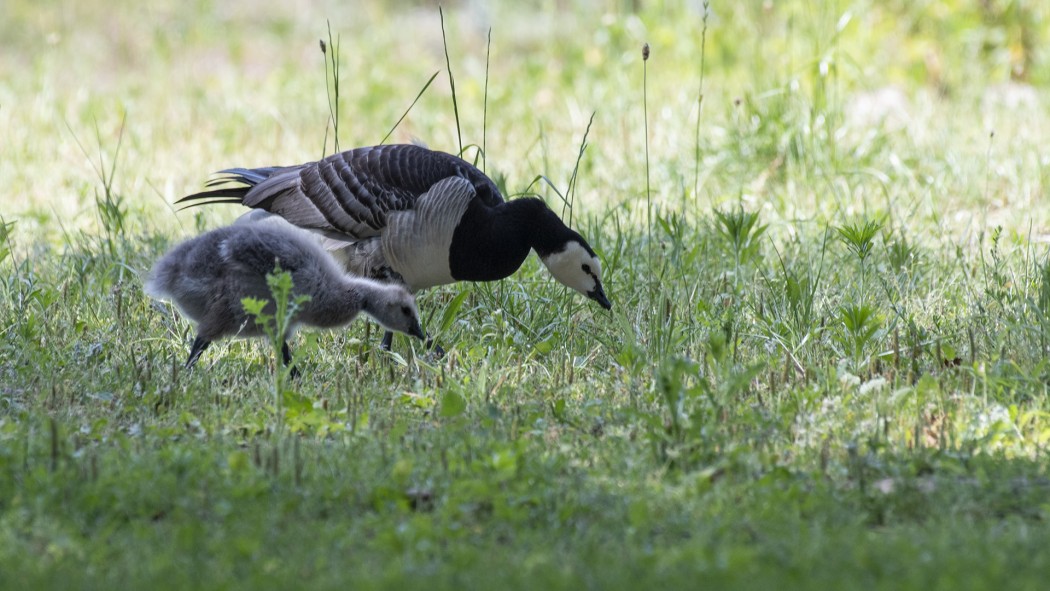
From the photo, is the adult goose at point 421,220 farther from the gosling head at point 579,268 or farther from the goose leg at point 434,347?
the goose leg at point 434,347

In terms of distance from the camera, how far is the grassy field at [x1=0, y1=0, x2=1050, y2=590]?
3.60 metres

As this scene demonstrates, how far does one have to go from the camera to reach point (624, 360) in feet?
17.5

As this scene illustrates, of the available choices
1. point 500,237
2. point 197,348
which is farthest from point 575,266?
point 197,348

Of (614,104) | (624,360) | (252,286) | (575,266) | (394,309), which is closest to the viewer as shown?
(624,360)

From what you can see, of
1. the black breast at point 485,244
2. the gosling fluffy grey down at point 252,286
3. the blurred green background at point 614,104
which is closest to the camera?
the gosling fluffy grey down at point 252,286

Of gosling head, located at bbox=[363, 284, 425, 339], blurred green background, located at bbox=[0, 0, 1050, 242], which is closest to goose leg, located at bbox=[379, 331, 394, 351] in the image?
gosling head, located at bbox=[363, 284, 425, 339]

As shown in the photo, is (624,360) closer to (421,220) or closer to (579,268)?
(579,268)

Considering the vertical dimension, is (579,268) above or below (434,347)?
above

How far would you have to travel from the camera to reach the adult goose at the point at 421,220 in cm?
593

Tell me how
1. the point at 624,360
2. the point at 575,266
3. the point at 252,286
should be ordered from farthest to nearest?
the point at 575,266, the point at 252,286, the point at 624,360

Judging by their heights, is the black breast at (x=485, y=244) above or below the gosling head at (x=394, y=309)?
above

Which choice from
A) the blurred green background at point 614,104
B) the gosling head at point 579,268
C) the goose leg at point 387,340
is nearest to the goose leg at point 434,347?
the goose leg at point 387,340

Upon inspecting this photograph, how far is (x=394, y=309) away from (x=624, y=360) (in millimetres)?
1087

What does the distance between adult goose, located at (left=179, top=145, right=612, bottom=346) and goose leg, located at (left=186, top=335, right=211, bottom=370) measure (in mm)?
891
